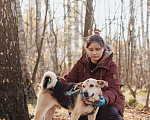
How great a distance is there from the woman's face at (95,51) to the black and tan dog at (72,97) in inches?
23.2

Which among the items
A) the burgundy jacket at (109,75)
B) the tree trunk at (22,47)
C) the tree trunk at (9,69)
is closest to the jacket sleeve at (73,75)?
the burgundy jacket at (109,75)

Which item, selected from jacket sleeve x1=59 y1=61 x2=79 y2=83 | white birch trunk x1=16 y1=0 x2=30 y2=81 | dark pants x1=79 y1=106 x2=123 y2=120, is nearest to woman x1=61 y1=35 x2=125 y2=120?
dark pants x1=79 y1=106 x2=123 y2=120

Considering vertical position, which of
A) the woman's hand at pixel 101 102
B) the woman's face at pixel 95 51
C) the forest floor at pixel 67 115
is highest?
the woman's face at pixel 95 51

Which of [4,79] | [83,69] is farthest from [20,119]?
[83,69]

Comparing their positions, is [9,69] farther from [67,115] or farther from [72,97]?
[67,115]

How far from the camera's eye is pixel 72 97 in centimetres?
376

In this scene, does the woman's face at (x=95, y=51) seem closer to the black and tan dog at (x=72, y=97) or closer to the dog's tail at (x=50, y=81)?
the black and tan dog at (x=72, y=97)

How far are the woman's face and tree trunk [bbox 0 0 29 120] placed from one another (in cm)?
147

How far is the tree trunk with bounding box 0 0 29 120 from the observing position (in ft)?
12.5

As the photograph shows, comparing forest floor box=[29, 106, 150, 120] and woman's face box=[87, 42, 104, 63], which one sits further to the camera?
forest floor box=[29, 106, 150, 120]

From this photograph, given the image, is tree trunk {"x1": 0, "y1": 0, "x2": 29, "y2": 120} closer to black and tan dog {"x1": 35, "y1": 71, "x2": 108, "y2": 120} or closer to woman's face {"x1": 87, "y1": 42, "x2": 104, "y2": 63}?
black and tan dog {"x1": 35, "y1": 71, "x2": 108, "y2": 120}

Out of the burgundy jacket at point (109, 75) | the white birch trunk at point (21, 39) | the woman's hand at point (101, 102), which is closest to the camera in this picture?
the woman's hand at point (101, 102)

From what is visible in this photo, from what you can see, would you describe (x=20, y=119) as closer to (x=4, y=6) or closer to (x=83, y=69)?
(x=83, y=69)

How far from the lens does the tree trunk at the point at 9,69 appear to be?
380 cm
